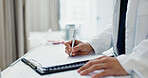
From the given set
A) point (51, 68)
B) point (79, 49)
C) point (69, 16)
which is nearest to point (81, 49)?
point (79, 49)

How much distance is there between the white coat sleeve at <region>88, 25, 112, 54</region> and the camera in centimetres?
89

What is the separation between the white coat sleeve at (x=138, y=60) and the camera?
49cm

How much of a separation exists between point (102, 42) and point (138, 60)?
16.7 inches

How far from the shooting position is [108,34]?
944 millimetres

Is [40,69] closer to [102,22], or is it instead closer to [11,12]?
[11,12]

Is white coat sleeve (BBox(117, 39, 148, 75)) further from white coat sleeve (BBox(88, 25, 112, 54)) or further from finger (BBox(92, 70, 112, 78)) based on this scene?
white coat sleeve (BBox(88, 25, 112, 54))

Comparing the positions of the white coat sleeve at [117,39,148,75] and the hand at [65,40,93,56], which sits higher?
the white coat sleeve at [117,39,148,75]

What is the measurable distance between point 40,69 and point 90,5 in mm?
2782

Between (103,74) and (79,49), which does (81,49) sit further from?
(103,74)

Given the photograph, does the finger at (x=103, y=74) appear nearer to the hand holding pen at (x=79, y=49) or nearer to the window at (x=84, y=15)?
the hand holding pen at (x=79, y=49)

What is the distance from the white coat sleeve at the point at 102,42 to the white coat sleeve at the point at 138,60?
0.35 meters

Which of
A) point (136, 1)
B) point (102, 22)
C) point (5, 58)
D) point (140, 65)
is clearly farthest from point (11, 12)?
point (102, 22)

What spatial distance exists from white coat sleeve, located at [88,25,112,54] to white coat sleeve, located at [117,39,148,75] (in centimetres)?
35

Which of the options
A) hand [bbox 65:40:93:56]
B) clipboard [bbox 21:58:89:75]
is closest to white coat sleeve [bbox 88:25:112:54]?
hand [bbox 65:40:93:56]
